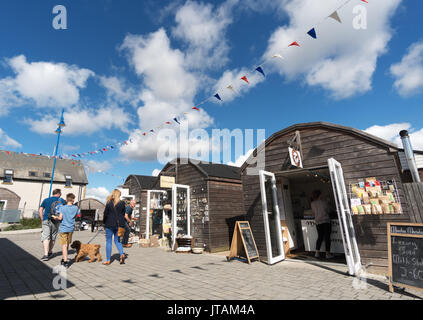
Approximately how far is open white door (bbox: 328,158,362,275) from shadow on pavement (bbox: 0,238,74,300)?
5.43 meters

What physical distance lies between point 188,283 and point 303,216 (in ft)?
19.3

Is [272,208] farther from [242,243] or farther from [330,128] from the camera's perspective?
[330,128]

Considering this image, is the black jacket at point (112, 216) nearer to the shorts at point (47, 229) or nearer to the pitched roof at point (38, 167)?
the shorts at point (47, 229)

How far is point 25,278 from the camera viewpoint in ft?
14.1

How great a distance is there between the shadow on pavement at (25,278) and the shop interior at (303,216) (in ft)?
19.7

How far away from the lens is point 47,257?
6.16 metres

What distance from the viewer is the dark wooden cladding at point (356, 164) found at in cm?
515

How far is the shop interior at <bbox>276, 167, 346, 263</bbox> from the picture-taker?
7.19m

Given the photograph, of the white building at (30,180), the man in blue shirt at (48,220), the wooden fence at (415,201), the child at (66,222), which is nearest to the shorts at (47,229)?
the man in blue shirt at (48,220)

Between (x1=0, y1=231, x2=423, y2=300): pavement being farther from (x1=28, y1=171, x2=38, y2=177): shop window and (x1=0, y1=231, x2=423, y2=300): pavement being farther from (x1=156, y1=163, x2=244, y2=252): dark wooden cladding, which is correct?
(x1=28, y1=171, x2=38, y2=177): shop window

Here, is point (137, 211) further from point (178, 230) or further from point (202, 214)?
point (202, 214)

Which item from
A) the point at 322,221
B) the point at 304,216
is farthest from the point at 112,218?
the point at 304,216
